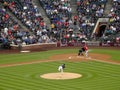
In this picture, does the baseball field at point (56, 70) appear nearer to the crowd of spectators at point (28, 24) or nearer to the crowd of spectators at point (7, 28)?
the crowd of spectators at point (7, 28)

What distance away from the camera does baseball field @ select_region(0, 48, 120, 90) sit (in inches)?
1017

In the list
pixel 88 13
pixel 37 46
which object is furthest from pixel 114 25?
pixel 37 46

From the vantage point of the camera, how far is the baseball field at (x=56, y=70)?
84.8ft

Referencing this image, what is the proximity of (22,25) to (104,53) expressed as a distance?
16.6m

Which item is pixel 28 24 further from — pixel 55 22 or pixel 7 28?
pixel 55 22

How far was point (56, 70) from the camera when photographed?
106ft

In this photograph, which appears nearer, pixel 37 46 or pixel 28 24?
pixel 37 46

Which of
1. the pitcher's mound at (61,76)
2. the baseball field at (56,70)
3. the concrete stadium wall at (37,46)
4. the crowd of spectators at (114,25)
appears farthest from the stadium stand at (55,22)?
the pitcher's mound at (61,76)

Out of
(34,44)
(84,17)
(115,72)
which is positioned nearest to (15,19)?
(34,44)

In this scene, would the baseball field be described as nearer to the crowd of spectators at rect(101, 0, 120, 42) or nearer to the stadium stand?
the stadium stand

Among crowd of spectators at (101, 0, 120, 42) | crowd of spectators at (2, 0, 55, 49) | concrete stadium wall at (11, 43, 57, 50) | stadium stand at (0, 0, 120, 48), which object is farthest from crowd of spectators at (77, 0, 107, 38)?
concrete stadium wall at (11, 43, 57, 50)

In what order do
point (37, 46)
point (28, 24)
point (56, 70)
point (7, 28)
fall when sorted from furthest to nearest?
point (28, 24), point (7, 28), point (37, 46), point (56, 70)

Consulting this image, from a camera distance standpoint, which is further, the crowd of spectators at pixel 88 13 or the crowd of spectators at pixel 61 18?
the crowd of spectators at pixel 88 13

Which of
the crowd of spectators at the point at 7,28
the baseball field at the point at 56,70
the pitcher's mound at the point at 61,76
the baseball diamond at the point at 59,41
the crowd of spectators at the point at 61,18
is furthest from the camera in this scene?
the crowd of spectators at the point at 61,18
